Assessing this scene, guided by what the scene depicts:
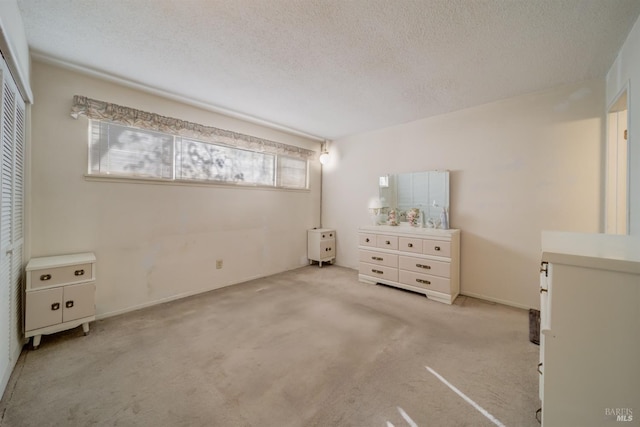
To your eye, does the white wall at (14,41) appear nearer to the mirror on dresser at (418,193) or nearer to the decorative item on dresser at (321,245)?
the decorative item on dresser at (321,245)

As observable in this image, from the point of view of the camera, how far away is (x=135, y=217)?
2.69m

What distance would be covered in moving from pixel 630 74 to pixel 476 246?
1996 mm

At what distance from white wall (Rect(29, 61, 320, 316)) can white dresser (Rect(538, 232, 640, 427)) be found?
3.30 meters

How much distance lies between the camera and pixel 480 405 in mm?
1432

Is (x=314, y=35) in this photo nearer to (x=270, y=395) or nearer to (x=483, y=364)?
(x=270, y=395)

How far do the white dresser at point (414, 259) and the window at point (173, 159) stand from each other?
6.10ft

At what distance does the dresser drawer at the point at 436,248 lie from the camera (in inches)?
116

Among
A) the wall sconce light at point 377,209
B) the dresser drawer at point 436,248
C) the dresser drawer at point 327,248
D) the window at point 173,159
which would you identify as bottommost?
the dresser drawer at point 327,248

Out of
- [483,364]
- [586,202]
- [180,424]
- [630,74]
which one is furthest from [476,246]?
[180,424]

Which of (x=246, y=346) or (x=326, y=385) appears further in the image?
(x=246, y=346)

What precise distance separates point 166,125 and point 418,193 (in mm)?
3390

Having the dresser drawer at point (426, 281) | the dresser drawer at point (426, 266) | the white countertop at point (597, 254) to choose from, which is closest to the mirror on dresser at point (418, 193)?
the dresser drawer at point (426, 266)

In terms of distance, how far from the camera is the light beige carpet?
1.37 m

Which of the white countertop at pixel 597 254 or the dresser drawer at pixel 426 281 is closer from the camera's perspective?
the white countertop at pixel 597 254
